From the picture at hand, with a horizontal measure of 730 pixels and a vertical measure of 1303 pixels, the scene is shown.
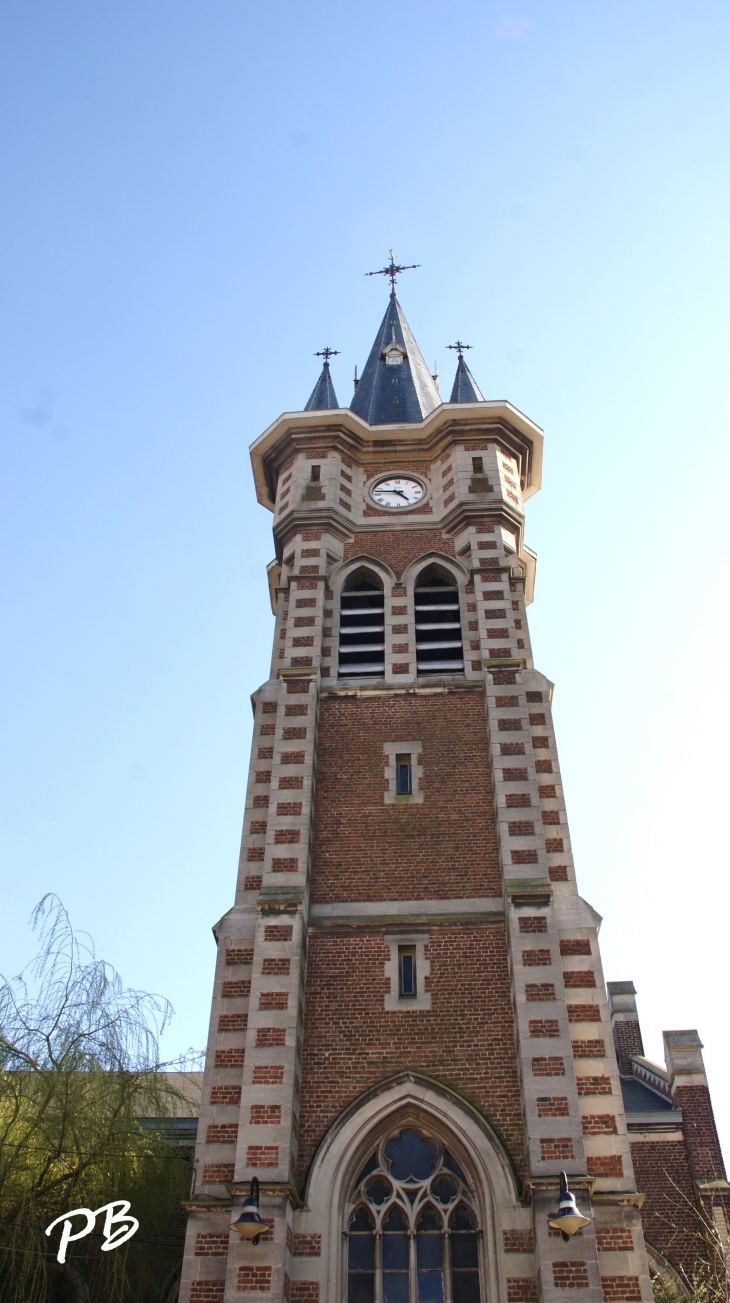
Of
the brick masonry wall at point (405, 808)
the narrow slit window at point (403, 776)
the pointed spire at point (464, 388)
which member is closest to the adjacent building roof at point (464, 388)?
the pointed spire at point (464, 388)

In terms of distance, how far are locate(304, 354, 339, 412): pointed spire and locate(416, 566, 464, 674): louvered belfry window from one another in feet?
17.7

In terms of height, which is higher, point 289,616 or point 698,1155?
point 289,616

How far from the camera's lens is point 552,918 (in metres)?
15.9

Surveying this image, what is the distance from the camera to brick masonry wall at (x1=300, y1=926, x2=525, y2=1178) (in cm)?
1475

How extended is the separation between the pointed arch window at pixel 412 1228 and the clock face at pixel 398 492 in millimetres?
12875

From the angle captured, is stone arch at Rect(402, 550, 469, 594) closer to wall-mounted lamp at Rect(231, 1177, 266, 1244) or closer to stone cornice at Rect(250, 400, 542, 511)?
stone cornice at Rect(250, 400, 542, 511)

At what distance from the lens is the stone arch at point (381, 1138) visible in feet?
44.6

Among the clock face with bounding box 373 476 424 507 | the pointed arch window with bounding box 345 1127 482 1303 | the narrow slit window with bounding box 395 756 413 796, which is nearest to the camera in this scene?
the pointed arch window with bounding box 345 1127 482 1303

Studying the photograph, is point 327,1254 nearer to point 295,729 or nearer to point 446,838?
point 446,838

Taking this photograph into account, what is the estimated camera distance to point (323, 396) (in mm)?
26969

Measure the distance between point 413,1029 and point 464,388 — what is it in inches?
622

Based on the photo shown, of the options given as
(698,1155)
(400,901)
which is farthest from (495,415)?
(698,1155)

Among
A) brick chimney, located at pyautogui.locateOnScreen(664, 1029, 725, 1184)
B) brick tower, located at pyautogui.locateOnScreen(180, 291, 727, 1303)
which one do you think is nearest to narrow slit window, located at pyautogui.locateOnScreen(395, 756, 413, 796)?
brick tower, located at pyautogui.locateOnScreen(180, 291, 727, 1303)

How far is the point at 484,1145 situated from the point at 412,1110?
0.98 meters
